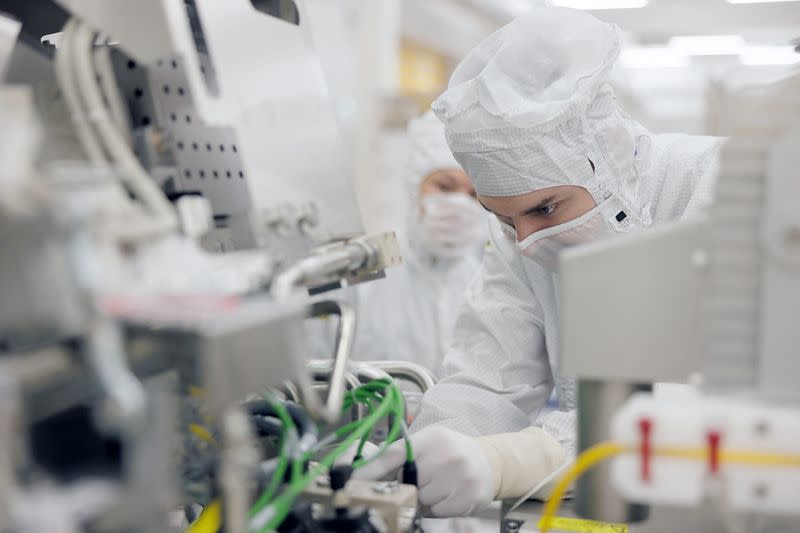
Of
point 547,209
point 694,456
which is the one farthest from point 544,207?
point 694,456

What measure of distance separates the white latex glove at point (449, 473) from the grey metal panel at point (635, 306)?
0.34 meters

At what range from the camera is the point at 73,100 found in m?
0.73

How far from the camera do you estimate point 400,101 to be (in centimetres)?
438

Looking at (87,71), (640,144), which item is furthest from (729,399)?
(640,144)

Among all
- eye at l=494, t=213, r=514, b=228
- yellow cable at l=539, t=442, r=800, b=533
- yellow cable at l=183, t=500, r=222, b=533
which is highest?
eye at l=494, t=213, r=514, b=228

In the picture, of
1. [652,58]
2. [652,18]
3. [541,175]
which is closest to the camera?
[541,175]

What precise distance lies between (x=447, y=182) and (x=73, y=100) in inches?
70.7

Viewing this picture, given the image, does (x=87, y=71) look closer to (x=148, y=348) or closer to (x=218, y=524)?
(x=148, y=348)

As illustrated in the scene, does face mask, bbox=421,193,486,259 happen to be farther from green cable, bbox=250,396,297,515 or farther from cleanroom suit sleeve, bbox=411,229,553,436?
green cable, bbox=250,396,297,515

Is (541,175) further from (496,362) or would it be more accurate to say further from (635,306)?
(635,306)

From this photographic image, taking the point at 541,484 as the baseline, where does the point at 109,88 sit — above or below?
above

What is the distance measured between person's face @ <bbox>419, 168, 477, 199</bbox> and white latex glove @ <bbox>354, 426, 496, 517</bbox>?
4.98 feet

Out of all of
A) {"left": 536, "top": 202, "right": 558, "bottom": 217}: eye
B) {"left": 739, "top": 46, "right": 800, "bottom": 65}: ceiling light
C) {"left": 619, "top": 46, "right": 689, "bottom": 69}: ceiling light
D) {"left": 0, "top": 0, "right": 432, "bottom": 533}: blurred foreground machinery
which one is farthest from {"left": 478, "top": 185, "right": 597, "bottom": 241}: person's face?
{"left": 619, "top": 46, "right": 689, "bottom": 69}: ceiling light

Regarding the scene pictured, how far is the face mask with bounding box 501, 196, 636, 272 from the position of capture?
134cm
